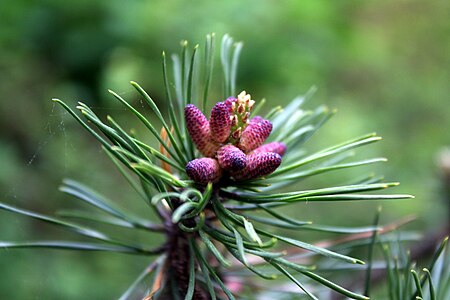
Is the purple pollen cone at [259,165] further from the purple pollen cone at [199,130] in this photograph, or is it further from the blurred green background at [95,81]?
the blurred green background at [95,81]

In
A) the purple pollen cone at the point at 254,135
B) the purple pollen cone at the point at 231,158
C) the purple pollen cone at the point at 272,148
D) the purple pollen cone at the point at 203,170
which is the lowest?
the purple pollen cone at the point at 203,170

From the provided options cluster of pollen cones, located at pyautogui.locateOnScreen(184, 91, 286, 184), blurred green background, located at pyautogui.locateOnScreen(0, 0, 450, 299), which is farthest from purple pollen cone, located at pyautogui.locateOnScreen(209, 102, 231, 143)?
blurred green background, located at pyautogui.locateOnScreen(0, 0, 450, 299)

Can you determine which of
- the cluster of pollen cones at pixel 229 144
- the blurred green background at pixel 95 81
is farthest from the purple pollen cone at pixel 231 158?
the blurred green background at pixel 95 81

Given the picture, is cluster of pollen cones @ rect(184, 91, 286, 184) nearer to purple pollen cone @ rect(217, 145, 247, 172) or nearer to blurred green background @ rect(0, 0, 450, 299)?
purple pollen cone @ rect(217, 145, 247, 172)

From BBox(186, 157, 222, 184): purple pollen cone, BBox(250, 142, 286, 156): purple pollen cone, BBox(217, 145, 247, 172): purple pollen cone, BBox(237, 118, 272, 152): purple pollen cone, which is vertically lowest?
BBox(186, 157, 222, 184): purple pollen cone

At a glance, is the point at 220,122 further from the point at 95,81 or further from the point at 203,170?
the point at 95,81

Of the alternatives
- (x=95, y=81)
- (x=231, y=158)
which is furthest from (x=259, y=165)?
(x=95, y=81)
